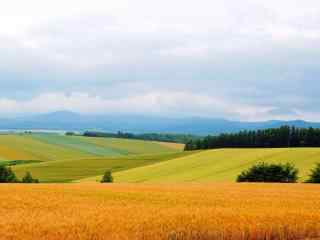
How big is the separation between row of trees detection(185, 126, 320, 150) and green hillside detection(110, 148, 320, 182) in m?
15.0

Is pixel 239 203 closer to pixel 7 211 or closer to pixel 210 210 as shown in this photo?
pixel 210 210

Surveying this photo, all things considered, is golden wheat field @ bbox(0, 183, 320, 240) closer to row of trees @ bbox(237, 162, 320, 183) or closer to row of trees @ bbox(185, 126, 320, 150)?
row of trees @ bbox(237, 162, 320, 183)

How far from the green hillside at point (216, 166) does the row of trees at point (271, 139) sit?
591 inches

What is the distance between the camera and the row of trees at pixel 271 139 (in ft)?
311

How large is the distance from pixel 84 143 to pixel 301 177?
78.7m

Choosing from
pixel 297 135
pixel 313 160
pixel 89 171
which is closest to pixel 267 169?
pixel 313 160

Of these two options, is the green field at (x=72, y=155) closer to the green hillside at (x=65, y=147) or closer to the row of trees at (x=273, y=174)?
the green hillside at (x=65, y=147)

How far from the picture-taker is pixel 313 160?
6625 centimetres

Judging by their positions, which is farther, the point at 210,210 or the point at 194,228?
the point at 210,210

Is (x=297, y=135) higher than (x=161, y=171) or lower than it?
higher

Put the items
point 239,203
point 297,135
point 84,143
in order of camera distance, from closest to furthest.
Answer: point 239,203 < point 297,135 < point 84,143

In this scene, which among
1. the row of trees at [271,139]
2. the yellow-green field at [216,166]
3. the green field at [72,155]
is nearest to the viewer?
the yellow-green field at [216,166]

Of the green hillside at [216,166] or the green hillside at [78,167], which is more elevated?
the green hillside at [216,166]

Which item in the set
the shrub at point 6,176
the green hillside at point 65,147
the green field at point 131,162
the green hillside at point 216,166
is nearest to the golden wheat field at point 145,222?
the shrub at point 6,176
